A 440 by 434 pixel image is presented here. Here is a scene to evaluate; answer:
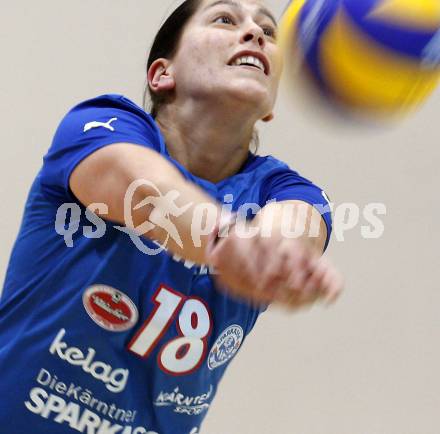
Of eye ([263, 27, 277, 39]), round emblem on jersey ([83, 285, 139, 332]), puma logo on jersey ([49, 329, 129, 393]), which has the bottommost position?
puma logo on jersey ([49, 329, 129, 393])

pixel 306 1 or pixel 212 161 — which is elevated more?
pixel 306 1

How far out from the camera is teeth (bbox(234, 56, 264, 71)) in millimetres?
1261

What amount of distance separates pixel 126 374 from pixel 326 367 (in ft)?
3.53

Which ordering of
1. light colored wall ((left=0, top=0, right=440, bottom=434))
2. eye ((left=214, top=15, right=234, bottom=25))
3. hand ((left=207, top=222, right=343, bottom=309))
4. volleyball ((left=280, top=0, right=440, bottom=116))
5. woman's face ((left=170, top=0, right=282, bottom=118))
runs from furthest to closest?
light colored wall ((left=0, top=0, right=440, bottom=434))
eye ((left=214, top=15, right=234, bottom=25))
woman's face ((left=170, top=0, right=282, bottom=118))
volleyball ((left=280, top=0, right=440, bottom=116))
hand ((left=207, top=222, right=343, bottom=309))

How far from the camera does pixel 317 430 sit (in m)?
2.10

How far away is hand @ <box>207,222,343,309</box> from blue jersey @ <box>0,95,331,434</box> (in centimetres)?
42

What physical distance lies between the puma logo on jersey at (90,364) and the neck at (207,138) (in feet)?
1.15

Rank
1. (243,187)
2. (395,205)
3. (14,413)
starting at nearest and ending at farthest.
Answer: (14,413)
(243,187)
(395,205)

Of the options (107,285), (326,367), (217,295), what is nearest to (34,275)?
(107,285)

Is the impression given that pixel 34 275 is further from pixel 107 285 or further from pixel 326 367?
pixel 326 367

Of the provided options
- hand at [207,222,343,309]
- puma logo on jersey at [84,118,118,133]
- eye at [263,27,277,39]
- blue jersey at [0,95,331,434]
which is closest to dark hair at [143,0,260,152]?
eye at [263,27,277,39]

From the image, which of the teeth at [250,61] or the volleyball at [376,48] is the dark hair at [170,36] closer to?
the teeth at [250,61]

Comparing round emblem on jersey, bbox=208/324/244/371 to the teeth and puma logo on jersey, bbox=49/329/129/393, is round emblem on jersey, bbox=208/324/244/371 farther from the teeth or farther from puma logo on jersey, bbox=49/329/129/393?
the teeth

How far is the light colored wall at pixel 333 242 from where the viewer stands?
2.12 metres
